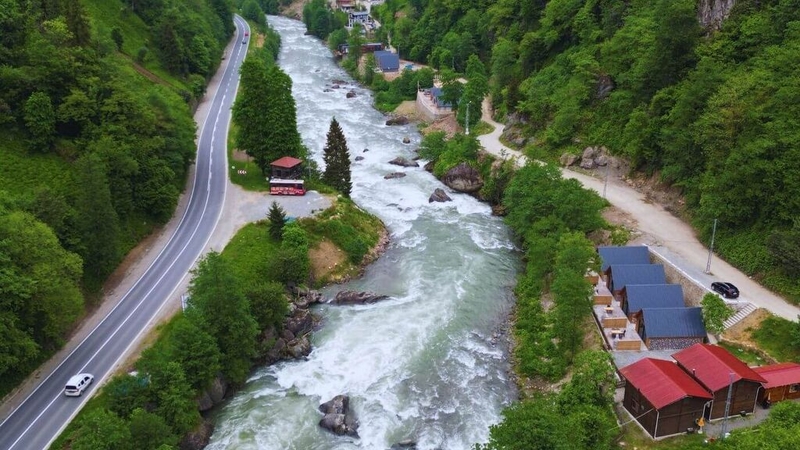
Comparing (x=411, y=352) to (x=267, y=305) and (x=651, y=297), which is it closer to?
(x=267, y=305)

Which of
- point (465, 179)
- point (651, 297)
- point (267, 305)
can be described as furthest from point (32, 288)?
point (465, 179)

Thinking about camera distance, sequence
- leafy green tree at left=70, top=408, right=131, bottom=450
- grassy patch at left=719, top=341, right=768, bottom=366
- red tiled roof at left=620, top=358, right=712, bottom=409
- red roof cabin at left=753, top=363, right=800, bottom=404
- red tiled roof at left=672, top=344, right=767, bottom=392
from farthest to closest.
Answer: grassy patch at left=719, top=341, right=768, bottom=366
red roof cabin at left=753, top=363, right=800, bottom=404
red tiled roof at left=672, top=344, right=767, bottom=392
red tiled roof at left=620, top=358, right=712, bottom=409
leafy green tree at left=70, top=408, right=131, bottom=450

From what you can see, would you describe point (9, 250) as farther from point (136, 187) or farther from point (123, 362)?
point (136, 187)

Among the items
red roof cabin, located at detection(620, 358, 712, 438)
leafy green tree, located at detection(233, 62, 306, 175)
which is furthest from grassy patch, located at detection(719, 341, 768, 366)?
leafy green tree, located at detection(233, 62, 306, 175)

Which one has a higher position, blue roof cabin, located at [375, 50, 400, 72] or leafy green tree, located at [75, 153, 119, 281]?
blue roof cabin, located at [375, 50, 400, 72]

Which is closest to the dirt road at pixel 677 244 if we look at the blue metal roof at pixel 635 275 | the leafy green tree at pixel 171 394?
the blue metal roof at pixel 635 275

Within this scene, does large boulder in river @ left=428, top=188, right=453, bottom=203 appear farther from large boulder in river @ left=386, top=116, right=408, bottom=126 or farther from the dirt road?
large boulder in river @ left=386, top=116, right=408, bottom=126

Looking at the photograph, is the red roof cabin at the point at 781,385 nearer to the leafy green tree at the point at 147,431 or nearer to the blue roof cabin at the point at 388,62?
the leafy green tree at the point at 147,431
